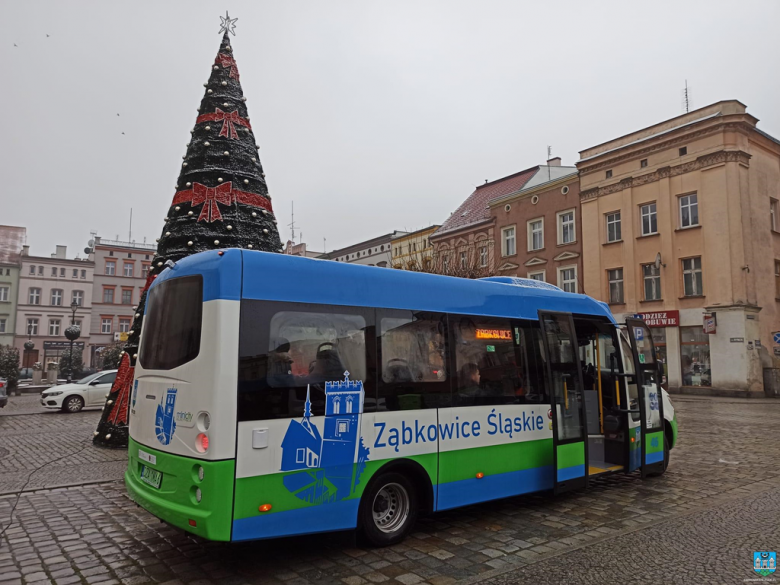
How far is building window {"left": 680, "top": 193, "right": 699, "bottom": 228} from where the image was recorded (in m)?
29.3

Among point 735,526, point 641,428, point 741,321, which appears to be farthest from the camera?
point 741,321

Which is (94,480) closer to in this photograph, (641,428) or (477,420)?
(477,420)

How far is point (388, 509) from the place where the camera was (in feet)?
19.1

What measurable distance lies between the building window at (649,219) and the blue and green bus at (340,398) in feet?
86.6

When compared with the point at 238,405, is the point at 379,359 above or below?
above

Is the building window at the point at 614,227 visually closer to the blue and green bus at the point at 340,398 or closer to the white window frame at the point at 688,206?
the white window frame at the point at 688,206

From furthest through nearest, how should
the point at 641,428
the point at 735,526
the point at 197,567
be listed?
the point at 641,428
the point at 735,526
the point at 197,567

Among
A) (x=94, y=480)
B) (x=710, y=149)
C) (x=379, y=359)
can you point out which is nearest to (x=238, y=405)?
(x=379, y=359)

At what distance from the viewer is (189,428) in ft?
15.9

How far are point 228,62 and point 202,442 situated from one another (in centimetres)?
990

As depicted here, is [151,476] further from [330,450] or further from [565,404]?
[565,404]

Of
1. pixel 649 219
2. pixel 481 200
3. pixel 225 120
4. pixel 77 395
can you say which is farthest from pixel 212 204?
pixel 481 200

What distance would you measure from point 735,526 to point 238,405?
5297mm

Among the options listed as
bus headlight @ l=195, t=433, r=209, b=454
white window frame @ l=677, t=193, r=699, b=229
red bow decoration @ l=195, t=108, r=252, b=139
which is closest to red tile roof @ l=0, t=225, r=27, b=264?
red bow decoration @ l=195, t=108, r=252, b=139
